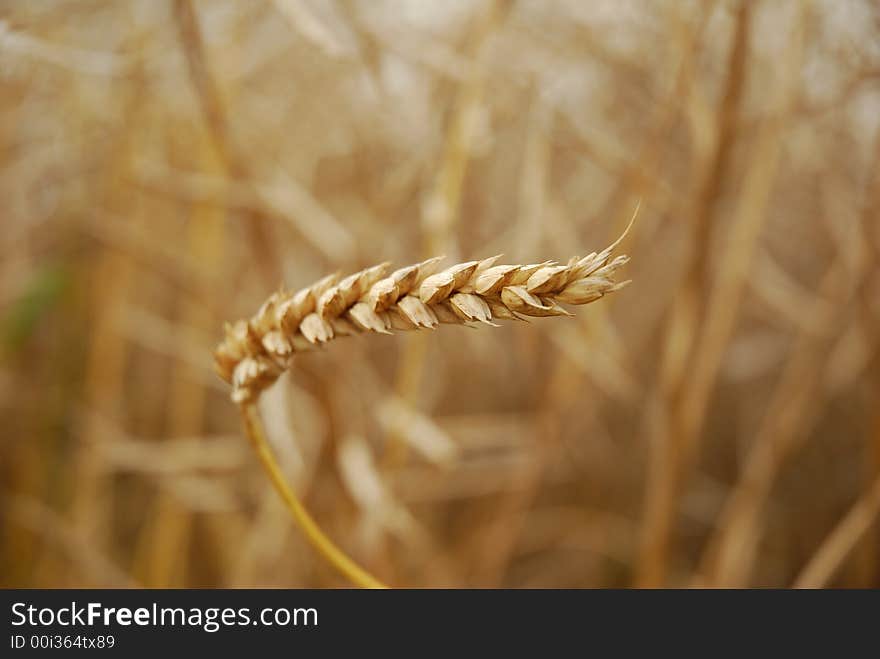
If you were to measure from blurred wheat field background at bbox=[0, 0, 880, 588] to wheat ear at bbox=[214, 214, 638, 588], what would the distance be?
194 mm

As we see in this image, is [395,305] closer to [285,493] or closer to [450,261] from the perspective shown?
[285,493]

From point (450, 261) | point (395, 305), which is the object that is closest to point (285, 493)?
point (395, 305)

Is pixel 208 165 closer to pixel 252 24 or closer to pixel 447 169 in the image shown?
pixel 252 24

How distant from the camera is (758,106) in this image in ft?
2.37

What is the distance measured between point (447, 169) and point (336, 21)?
0.14 m

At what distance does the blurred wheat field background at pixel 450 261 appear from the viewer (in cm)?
53

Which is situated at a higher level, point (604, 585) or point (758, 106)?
point (758, 106)

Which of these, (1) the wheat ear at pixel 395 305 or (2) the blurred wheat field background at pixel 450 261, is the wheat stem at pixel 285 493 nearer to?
(1) the wheat ear at pixel 395 305

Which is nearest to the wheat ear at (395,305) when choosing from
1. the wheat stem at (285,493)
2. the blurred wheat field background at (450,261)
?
the wheat stem at (285,493)

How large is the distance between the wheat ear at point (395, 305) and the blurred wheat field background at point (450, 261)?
7.6 inches

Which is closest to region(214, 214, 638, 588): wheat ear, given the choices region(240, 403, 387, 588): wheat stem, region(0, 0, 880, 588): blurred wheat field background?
region(240, 403, 387, 588): wheat stem

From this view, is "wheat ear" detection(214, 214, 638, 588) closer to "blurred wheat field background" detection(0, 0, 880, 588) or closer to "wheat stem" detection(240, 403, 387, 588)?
"wheat stem" detection(240, 403, 387, 588)
